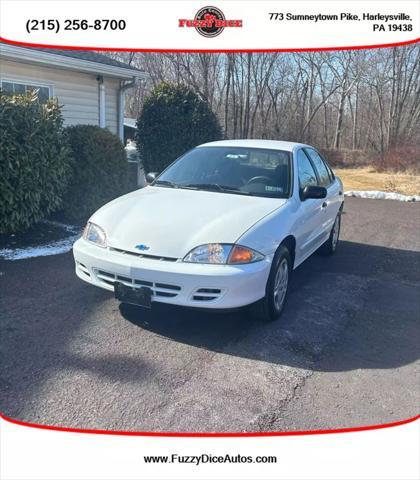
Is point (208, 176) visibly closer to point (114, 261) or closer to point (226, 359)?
point (114, 261)

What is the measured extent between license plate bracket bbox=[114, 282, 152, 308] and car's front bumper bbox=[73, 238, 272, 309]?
0.11ft

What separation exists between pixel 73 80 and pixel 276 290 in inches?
303

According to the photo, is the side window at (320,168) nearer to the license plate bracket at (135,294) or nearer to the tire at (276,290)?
the tire at (276,290)

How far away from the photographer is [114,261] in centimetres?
350

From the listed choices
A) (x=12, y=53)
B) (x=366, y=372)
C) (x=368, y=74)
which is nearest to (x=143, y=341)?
(x=366, y=372)

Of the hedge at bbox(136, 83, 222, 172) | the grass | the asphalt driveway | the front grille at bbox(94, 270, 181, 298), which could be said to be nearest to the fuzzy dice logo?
the front grille at bbox(94, 270, 181, 298)

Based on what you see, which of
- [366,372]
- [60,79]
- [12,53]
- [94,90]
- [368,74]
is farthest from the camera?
[368,74]

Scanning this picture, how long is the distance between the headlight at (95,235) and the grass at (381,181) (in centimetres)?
1154

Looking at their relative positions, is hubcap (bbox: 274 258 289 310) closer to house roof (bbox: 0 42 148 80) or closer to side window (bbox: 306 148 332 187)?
side window (bbox: 306 148 332 187)

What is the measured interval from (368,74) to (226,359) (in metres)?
22.8

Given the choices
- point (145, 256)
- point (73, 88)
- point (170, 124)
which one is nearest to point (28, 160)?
point (145, 256)

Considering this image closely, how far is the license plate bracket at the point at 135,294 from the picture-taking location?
3420mm

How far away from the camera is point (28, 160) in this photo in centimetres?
590

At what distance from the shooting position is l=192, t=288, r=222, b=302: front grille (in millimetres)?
3357
